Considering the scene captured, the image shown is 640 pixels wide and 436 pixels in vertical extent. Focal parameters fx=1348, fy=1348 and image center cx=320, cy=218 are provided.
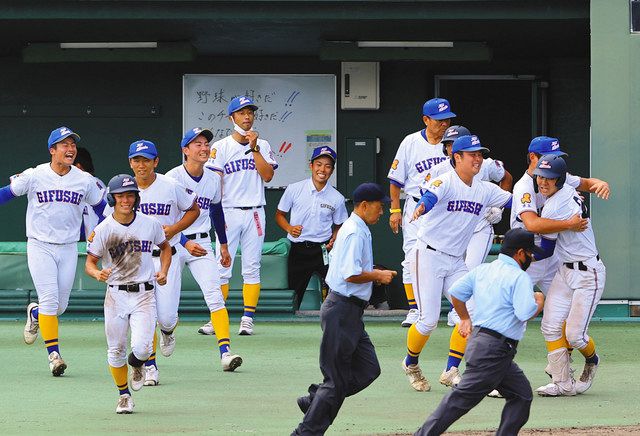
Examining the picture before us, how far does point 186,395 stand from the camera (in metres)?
9.05

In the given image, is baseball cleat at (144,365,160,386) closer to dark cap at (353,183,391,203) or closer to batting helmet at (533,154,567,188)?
dark cap at (353,183,391,203)

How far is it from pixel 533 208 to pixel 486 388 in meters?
2.59

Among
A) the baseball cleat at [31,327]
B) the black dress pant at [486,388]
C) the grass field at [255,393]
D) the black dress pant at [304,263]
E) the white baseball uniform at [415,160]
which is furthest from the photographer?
the black dress pant at [304,263]

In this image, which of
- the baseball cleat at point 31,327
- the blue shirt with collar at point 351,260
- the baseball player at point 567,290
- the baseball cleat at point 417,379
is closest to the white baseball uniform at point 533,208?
the baseball player at point 567,290

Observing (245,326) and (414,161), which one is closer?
(414,161)

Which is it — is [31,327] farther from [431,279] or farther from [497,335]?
[497,335]

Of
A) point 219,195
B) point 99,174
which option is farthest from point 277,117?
point 219,195

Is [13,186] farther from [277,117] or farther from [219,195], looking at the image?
[277,117]

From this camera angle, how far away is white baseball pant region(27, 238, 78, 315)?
10180 millimetres

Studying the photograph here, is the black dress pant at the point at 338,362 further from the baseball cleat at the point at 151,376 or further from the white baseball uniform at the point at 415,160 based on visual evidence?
the white baseball uniform at the point at 415,160

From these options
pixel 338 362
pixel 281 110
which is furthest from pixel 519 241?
pixel 281 110

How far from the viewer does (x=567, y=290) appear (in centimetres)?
911

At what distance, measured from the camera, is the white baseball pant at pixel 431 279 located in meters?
9.25

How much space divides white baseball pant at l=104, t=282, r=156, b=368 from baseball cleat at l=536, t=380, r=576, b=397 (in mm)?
2627
